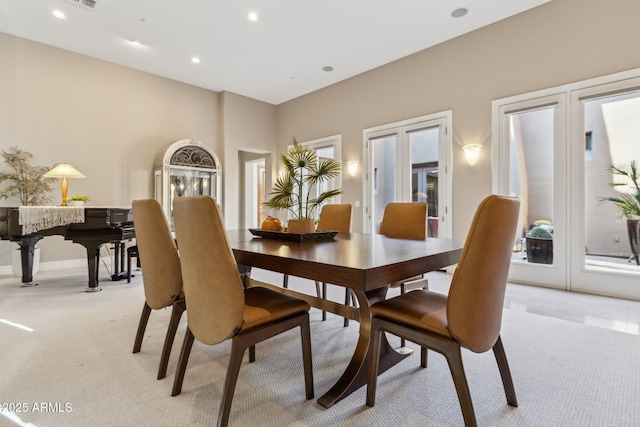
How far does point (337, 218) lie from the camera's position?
122 inches

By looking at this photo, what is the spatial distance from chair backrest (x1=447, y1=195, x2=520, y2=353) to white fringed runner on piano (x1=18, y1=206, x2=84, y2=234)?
369 centimetres

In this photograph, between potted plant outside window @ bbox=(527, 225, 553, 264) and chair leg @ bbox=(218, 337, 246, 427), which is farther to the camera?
potted plant outside window @ bbox=(527, 225, 553, 264)

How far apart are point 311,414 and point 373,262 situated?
2.53 ft

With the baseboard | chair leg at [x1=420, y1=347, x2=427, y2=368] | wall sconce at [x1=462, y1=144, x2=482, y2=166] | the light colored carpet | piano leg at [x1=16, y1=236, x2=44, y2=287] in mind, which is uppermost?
wall sconce at [x1=462, y1=144, x2=482, y2=166]

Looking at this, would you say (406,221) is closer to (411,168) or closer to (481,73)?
(411,168)

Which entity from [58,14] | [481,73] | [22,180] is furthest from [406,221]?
[22,180]

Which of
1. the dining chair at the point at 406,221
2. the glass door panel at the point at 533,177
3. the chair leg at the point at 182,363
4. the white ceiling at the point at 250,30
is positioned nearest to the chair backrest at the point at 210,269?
the chair leg at the point at 182,363

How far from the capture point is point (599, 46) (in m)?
3.35

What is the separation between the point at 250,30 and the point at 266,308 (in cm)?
410

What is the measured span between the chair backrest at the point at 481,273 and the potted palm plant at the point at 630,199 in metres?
3.26

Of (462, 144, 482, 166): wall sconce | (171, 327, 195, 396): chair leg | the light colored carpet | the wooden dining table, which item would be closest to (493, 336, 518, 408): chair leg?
the light colored carpet

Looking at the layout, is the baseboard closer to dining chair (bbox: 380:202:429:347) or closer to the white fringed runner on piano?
the white fringed runner on piano

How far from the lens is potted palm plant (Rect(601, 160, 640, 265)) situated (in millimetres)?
3279

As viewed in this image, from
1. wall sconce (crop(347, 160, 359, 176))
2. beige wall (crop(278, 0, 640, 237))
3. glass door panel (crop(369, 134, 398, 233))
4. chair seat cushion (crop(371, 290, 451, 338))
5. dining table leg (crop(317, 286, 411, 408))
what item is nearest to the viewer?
chair seat cushion (crop(371, 290, 451, 338))
